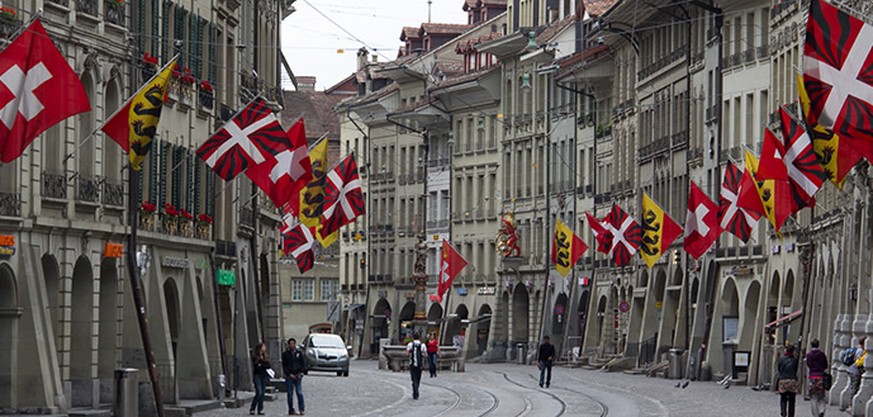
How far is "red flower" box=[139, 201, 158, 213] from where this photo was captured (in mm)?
44500

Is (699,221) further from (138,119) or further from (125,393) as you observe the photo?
(138,119)

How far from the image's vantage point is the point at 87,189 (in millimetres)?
40875

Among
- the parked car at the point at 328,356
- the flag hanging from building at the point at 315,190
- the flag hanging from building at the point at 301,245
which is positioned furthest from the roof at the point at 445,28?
the flag hanging from building at the point at 315,190

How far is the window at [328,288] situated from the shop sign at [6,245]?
339 ft

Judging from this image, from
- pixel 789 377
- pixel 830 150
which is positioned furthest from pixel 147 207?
pixel 830 150

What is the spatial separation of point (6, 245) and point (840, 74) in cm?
1378

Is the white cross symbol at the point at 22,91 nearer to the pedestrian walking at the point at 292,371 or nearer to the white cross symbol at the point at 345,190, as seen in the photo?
the pedestrian walking at the point at 292,371

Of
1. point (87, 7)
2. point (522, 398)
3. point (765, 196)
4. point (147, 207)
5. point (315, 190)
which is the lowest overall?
point (522, 398)

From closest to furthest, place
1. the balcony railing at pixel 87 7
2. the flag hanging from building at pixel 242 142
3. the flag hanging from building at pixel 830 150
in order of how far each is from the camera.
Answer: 1. the flag hanging from building at pixel 830 150
2. the balcony railing at pixel 87 7
3. the flag hanging from building at pixel 242 142

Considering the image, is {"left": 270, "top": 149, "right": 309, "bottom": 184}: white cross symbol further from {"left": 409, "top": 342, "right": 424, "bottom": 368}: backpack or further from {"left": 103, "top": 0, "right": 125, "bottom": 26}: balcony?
{"left": 409, "top": 342, "right": 424, "bottom": 368}: backpack

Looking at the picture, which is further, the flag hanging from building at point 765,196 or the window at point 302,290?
A: the window at point 302,290

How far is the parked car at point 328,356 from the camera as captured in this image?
3022 inches

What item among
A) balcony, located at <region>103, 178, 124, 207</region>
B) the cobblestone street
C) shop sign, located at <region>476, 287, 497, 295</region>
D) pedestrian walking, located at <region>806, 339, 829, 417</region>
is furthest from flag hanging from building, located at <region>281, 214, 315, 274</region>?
shop sign, located at <region>476, 287, 497, 295</region>

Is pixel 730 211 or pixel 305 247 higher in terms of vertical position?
pixel 730 211
